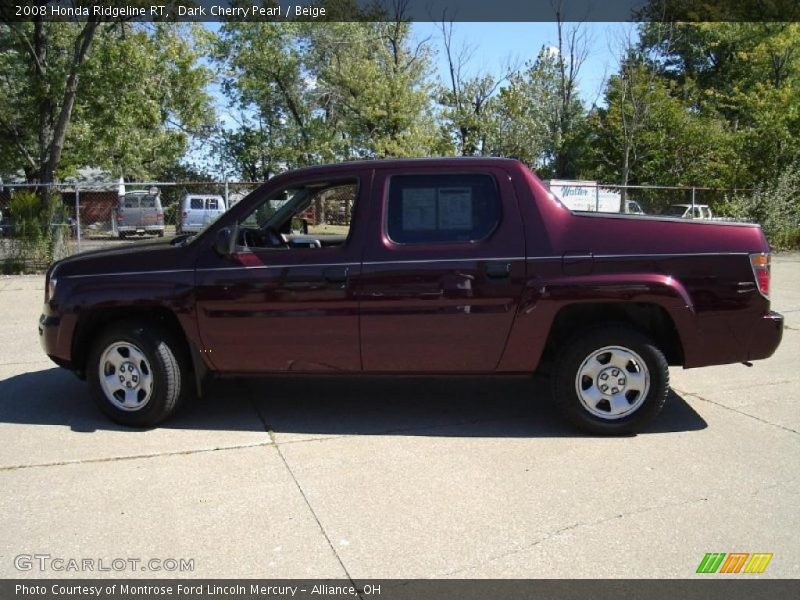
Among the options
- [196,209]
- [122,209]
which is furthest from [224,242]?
[122,209]

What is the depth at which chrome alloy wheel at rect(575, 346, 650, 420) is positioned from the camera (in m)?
4.58

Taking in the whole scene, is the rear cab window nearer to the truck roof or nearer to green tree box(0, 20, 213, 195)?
the truck roof

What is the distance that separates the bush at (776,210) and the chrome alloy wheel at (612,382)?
54.9 feet

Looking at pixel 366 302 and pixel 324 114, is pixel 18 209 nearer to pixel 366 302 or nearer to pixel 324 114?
pixel 366 302

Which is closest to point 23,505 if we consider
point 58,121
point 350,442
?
point 350,442

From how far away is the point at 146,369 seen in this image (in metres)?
4.86

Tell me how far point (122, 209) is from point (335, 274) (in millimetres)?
18982

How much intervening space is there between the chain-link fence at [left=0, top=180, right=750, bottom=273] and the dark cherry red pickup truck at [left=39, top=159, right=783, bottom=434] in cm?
498

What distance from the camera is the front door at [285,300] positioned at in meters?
4.61

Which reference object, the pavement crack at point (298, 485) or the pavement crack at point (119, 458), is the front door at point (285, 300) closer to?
the pavement crack at point (298, 485)

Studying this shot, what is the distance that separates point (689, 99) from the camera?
35.5 metres

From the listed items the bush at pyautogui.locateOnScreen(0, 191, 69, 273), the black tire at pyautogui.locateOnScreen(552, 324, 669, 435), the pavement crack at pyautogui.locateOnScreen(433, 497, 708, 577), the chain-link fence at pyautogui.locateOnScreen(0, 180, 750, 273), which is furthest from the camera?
the chain-link fence at pyautogui.locateOnScreen(0, 180, 750, 273)

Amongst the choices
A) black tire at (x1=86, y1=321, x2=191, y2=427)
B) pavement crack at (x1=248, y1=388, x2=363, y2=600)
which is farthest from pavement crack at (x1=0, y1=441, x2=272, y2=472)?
black tire at (x1=86, y1=321, x2=191, y2=427)

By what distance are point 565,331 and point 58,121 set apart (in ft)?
50.3
